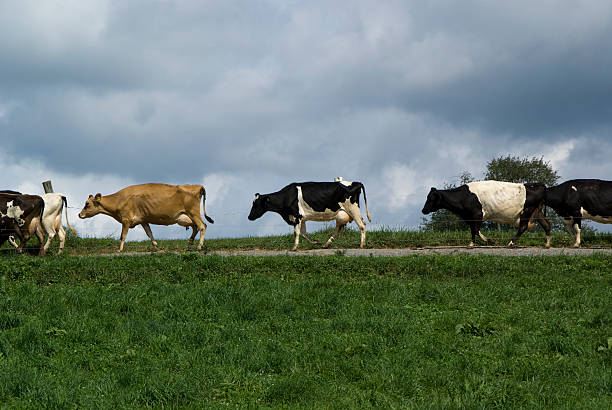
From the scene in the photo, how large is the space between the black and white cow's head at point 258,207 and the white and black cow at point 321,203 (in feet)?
1.87

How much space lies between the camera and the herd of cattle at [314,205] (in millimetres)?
21906

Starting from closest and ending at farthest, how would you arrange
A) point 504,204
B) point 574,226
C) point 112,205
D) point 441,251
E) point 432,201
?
point 441,251 → point 574,226 → point 504,204 → point 112,205 → point 432,201

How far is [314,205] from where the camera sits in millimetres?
22750

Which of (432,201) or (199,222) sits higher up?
(432,201)

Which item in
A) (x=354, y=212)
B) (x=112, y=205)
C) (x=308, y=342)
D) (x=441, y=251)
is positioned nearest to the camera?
(x=308, y=342)

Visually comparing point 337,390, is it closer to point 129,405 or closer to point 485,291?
point 129,405

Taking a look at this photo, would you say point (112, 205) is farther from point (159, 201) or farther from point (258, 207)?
point (258, 207)

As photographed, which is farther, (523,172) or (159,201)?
(523,172)

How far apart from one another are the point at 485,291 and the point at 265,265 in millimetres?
5872

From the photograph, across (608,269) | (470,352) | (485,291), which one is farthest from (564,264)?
(470,352)

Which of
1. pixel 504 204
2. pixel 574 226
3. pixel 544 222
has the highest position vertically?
pixel 504 204

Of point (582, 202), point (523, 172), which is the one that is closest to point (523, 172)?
point (523, 172)

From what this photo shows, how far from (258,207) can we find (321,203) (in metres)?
2.84

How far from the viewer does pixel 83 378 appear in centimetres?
710
